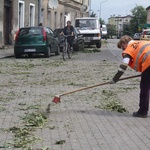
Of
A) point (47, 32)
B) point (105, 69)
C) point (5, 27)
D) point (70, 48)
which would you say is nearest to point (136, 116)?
point (105, 69)

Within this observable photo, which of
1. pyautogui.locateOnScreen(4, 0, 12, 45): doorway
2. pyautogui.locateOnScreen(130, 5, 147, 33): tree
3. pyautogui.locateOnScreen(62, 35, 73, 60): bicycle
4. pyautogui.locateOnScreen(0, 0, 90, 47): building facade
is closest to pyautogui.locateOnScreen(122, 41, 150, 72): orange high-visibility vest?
pyautogui.locateOnScreen(62, 35, 73, 60): bicycle

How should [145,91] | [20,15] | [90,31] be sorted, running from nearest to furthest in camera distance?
1. [145,91]
2. [90,31]
3. [20,15]

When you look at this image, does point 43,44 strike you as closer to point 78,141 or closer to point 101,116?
point 101,116

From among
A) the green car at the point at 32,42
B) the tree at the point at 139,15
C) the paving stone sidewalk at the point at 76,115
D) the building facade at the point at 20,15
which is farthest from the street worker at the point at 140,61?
the tree at the point at 139,15

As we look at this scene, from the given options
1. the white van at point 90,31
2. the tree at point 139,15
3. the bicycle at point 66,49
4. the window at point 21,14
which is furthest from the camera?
the tree at point 139,15

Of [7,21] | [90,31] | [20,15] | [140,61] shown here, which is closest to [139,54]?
[140,61]

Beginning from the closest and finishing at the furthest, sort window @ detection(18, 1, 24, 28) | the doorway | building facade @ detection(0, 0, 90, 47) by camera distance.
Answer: building facade @ detection(0, 0, 90, 47)
the doorway
window @ detection(18, 1, 24, 28)

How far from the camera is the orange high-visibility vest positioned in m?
7.36

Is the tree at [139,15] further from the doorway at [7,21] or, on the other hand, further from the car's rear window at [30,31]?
the car's rear window at [30,31]

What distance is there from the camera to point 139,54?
24.3 feet

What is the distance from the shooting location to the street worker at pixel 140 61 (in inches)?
291

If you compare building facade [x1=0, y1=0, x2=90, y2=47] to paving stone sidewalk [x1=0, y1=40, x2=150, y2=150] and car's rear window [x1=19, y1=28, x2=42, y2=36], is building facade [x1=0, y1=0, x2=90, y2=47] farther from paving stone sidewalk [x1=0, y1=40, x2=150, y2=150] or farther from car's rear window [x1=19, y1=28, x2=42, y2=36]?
paving stone sidewalk [x1=0, y1=40, x2=150, y2=150]

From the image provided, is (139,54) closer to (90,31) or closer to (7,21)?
(7,21)

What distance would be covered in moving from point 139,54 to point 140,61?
13cm
